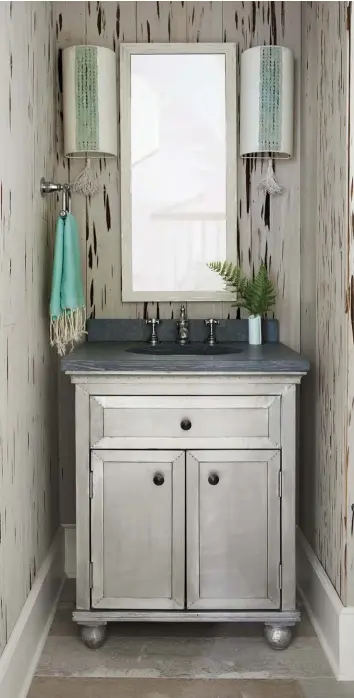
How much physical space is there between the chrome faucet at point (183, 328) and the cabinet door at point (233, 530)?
2.08ft

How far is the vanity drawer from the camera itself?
2.52 m

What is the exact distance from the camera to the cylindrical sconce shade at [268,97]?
2.96 metres

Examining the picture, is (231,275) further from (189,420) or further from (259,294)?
(189,420)

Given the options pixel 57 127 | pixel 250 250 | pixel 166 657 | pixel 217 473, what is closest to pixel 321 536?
pixel 217 473

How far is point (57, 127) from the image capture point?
10.1ft

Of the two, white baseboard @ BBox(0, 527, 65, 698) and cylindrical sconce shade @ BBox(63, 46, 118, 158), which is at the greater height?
cylindrical sconce shade @ BBox(63, 46, 118, 158)

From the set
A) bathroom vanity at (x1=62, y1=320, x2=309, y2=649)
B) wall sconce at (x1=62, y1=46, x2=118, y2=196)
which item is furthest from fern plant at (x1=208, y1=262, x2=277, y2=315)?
wall sconce at (x1=62, y1=46, x2=118, y2=196)

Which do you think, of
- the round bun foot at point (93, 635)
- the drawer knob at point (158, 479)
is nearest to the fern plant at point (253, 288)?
the drawer knob at point (158, 479)

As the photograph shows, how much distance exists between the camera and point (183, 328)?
304 centimetres

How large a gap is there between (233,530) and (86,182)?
1.45 metres

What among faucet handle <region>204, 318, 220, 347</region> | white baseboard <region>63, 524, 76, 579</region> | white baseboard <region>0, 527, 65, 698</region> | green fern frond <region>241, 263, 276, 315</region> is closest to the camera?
white baseboard <region>0, 527, 65, 698</region>

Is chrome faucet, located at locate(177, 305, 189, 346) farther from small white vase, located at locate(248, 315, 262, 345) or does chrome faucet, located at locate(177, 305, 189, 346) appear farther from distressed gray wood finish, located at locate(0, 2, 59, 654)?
distressed gray wood finish, located at locate(0, 2, 59, 654)

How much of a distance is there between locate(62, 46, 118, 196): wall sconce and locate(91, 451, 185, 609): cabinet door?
1.19 m

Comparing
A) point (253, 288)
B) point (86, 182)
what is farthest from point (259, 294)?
point (86, 182)
